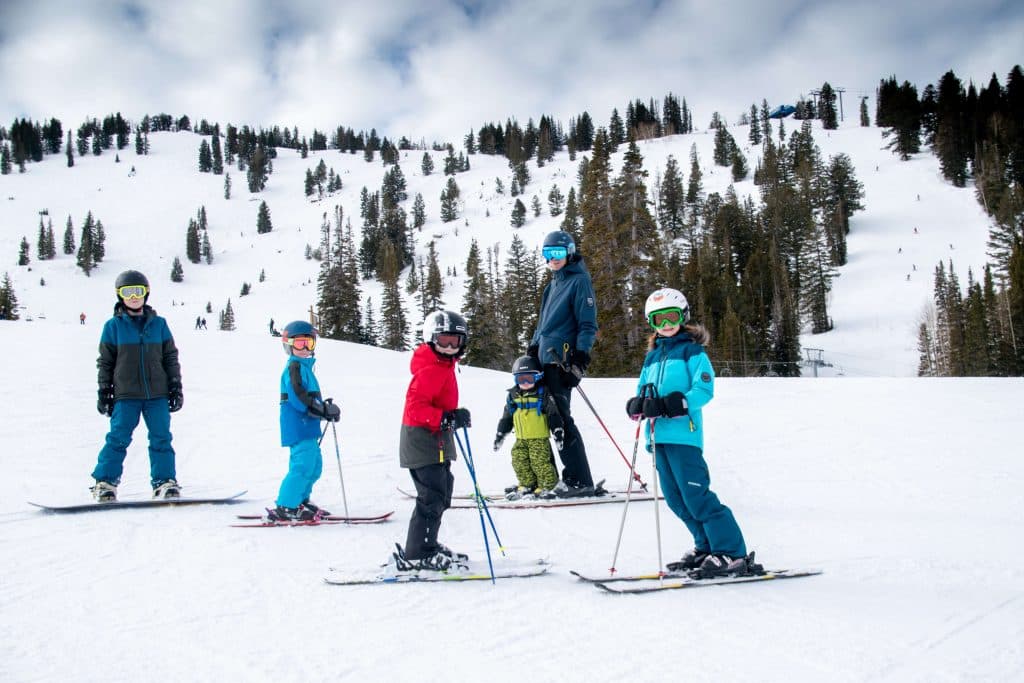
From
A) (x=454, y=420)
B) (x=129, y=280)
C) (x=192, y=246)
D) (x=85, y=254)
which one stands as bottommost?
(x=454, y=420)

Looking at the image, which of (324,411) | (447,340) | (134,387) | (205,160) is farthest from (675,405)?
(205,160)

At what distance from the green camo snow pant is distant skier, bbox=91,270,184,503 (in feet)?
10.6

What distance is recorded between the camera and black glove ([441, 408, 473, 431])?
154 inches

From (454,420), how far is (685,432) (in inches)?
55.9

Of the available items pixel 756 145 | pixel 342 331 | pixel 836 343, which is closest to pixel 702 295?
pixel 836 343

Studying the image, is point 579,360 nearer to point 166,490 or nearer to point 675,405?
point 675,405

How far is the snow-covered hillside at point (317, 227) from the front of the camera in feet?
202

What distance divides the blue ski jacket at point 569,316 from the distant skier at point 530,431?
13.5 inches

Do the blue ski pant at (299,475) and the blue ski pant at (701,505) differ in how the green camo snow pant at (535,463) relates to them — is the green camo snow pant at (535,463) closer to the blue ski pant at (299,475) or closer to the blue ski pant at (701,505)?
the blue ski pant at (299,475)

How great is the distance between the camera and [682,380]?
3.84 meters

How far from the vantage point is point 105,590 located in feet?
11.5

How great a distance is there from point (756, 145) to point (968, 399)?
12391 centimetres

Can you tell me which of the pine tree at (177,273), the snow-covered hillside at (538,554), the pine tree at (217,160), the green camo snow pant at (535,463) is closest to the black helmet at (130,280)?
the snow-covered hillside at (538,554)

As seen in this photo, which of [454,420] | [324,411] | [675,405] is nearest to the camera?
[675,405]
